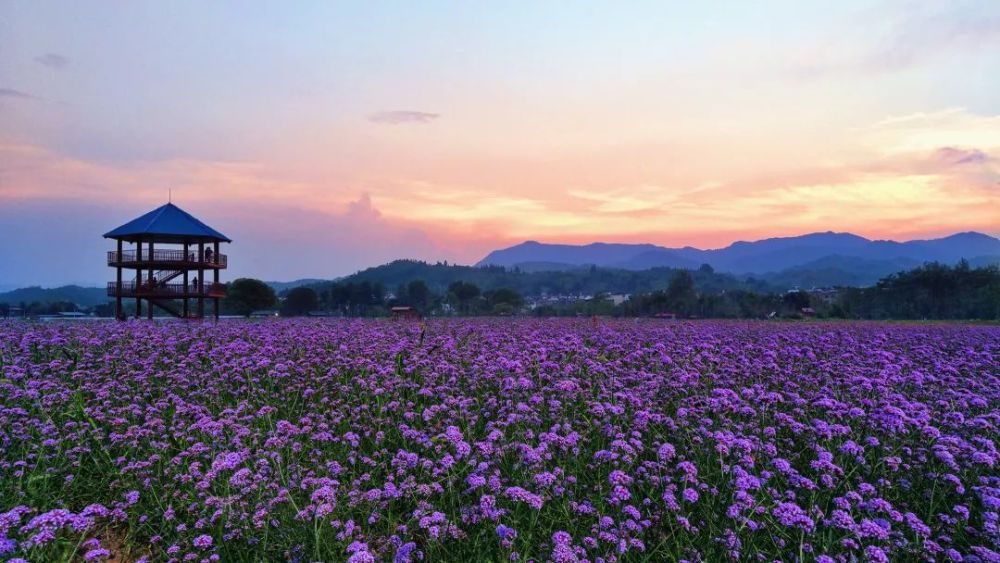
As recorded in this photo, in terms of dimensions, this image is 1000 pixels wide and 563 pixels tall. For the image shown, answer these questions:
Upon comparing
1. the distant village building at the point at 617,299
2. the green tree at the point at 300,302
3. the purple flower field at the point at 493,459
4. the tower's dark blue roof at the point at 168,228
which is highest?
the tower's dark blue roof at the point at 168,228

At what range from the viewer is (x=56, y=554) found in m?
4.63

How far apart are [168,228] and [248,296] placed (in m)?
43.1

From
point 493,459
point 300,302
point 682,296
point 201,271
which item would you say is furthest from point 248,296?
point 493,459

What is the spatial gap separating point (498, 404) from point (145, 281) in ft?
93.3

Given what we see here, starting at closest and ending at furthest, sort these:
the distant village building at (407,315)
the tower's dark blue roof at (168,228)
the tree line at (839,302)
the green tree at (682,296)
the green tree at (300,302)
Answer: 1. the distant village building at (407,315)
2. the tower's dark blue roof at (168,228)
3. the tree line at (839,302)
4. the green tree at (682,296)
5. the green tree at (300,302)

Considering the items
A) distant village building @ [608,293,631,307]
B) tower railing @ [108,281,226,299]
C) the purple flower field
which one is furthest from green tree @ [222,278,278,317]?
the purple flower field

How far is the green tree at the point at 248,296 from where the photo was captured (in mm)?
69375

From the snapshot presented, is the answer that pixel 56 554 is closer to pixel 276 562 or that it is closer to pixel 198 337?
pixel 276 562

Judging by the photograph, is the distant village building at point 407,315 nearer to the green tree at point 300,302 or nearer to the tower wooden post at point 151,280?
the tower wooden post at point 151,280

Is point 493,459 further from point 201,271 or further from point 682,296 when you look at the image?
point 682,296

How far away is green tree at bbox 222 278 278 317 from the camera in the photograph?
2731 inches

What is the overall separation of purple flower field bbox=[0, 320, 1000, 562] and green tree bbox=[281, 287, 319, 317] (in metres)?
63.8

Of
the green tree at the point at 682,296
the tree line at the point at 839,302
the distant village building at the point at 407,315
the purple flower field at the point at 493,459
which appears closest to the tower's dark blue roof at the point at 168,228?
the distant village building at the point at 407,315

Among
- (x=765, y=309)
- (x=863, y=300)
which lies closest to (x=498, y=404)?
(x=765, y=309)
